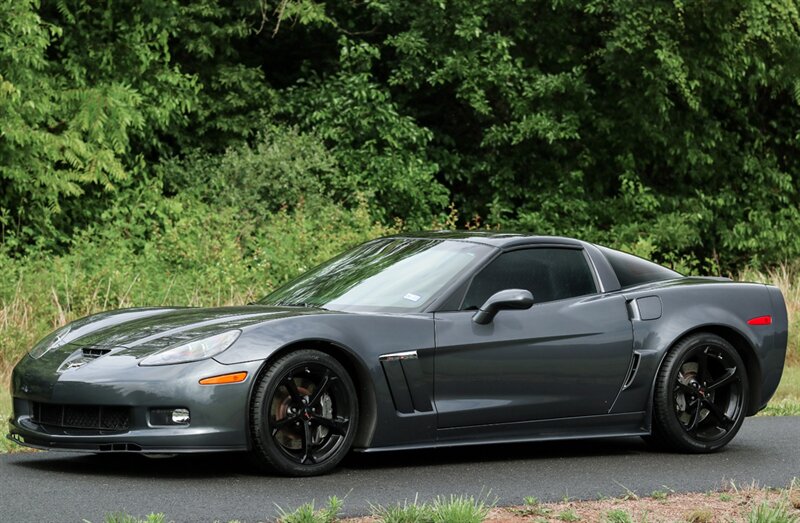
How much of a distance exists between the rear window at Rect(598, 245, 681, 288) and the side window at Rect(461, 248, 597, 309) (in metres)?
0.29

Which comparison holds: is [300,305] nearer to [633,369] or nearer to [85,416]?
[85,416]

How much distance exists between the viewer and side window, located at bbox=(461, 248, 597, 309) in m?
8.61

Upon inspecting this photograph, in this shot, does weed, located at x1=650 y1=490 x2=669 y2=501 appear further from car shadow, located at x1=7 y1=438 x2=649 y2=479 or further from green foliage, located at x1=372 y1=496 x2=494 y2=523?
car shadow, located at x1=7 y1=438 x2=649 y2=479

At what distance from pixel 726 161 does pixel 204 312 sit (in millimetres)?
21177

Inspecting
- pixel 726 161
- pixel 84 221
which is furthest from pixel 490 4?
pixel 84 221

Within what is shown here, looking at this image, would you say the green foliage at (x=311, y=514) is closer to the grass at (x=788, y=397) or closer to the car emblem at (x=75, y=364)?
the car emblem at (x=75, y=364)

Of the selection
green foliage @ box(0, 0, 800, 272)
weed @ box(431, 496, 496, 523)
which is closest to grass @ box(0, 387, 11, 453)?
weed @ box(431, 496, 496, 523)

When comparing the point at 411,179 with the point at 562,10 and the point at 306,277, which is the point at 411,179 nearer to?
the point at 562,10

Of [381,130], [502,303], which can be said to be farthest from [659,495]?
[381,130]

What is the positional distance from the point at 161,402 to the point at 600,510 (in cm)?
233

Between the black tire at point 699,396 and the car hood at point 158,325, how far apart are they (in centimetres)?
242

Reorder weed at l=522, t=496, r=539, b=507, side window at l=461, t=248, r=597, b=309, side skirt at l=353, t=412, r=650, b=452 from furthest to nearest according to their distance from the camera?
side window at l=461, t=248, r=597, b=309, side skirt at l=353, t=412, r=650, b=452, weed at l=522, t=496, r=539, b=507

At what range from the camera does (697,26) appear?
2553cm

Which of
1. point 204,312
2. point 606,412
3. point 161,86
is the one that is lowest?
point 606,412
